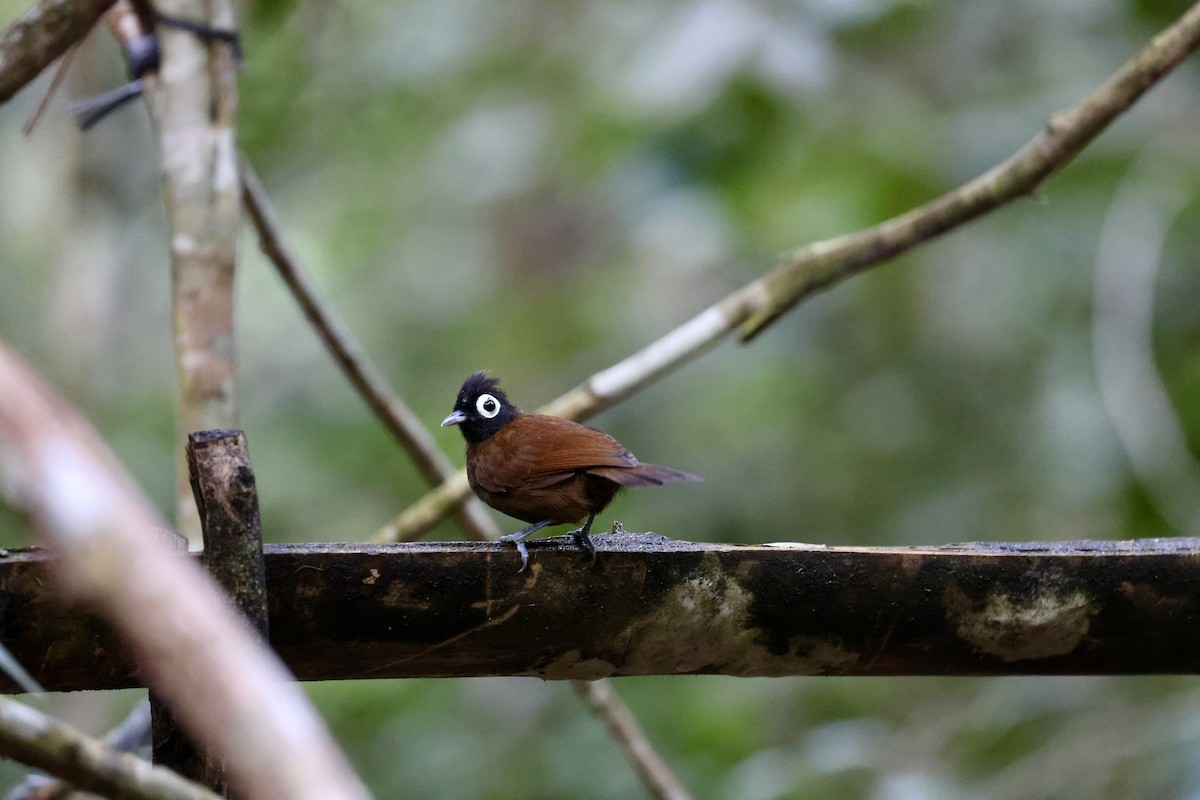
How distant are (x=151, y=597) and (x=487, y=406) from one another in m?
2.35

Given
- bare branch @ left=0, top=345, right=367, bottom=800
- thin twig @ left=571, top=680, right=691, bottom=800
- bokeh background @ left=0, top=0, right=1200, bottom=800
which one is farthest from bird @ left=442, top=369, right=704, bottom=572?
bare branch @ left=0, top=345, right=367, bottom=800

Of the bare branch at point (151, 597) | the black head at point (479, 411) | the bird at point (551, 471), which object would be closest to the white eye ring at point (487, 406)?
the black head at point (479, 411)

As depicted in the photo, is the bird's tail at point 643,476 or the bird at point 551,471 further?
the bird at point 551,471

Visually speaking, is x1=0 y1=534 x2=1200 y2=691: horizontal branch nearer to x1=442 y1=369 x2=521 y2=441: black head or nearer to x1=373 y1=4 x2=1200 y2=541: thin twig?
x1=442 y1=369 x2=521 y2=441: black head

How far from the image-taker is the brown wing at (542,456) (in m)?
2.56

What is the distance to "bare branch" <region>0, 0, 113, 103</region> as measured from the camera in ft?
7.45

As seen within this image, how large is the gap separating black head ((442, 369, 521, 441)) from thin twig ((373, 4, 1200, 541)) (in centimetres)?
23

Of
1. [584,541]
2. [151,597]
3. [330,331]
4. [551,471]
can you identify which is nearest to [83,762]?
[151,597]

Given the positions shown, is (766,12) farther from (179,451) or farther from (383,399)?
(179,451)

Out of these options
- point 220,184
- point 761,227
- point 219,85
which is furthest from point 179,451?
point 761,227

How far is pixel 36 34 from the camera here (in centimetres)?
228

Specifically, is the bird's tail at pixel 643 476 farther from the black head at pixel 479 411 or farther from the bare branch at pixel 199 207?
the bare branch at pixel 199 207

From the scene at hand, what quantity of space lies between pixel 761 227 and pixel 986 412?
6.62 ft

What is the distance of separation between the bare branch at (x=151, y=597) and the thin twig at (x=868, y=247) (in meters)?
2.49
